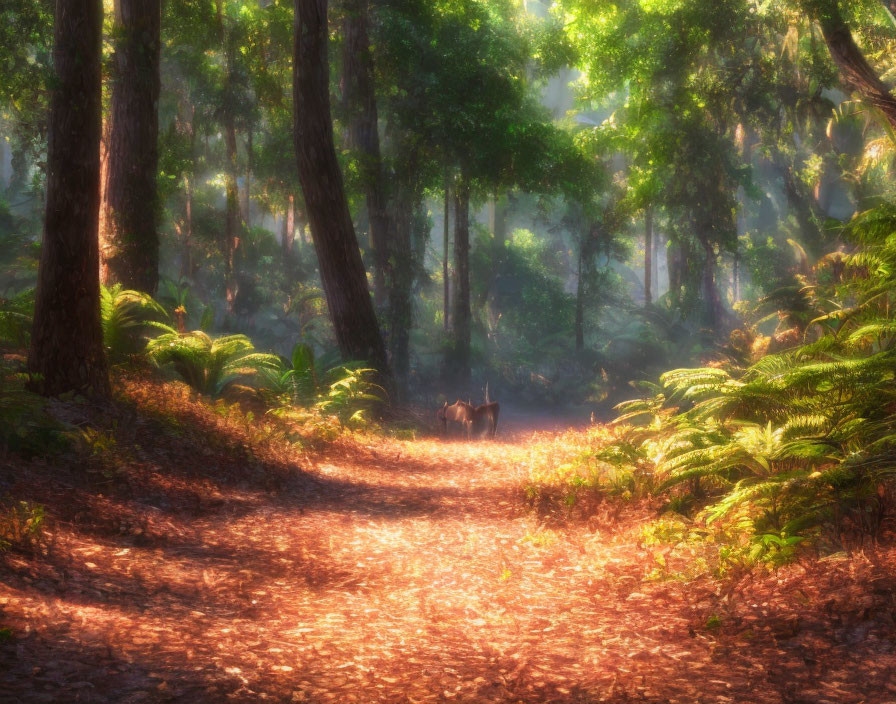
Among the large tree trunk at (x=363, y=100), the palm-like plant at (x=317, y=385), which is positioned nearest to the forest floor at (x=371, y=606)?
the palm-like plant at (x=317, y=385)

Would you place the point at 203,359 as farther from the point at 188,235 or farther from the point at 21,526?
the point at 188,235

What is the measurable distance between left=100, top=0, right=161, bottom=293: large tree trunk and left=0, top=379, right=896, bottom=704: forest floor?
4444mm

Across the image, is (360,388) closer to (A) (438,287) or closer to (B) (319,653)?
(B) (319,653)

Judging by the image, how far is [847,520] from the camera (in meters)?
4.54

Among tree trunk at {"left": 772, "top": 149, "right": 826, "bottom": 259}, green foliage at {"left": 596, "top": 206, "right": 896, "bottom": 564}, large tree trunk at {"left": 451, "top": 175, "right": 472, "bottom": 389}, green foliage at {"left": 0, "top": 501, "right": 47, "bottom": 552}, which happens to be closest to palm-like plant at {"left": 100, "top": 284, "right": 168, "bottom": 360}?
green foliage at {"left": 0, "top": 501, "right": 47, "bottom": 552}

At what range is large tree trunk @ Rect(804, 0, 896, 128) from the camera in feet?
36.7

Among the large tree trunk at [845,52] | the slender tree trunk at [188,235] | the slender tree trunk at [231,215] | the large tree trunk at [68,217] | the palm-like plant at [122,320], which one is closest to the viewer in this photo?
the large tree trunk at [68,217]

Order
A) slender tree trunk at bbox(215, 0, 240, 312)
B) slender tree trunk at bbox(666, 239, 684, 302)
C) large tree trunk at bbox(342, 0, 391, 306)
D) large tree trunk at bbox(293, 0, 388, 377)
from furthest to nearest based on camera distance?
slender tree trunk at bbox(666, 239, 684, 302) < slender tree trunk at bbox(215, 0, 240, 312) < large tree trunk at bbox(342, 0, 391, 306) < large tree trunk at bbox(293, 0, 388, 377)

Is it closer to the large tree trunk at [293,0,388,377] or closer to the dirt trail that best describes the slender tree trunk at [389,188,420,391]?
the large tree trunk at [293,0,388,377]

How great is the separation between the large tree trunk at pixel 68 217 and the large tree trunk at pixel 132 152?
143 inches

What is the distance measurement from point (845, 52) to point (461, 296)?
40.4 ft

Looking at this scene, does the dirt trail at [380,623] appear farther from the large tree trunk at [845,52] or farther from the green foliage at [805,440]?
the large tree trunk at [845,52]

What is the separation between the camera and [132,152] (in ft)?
34.9

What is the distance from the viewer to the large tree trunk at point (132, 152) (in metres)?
→ 10.5
